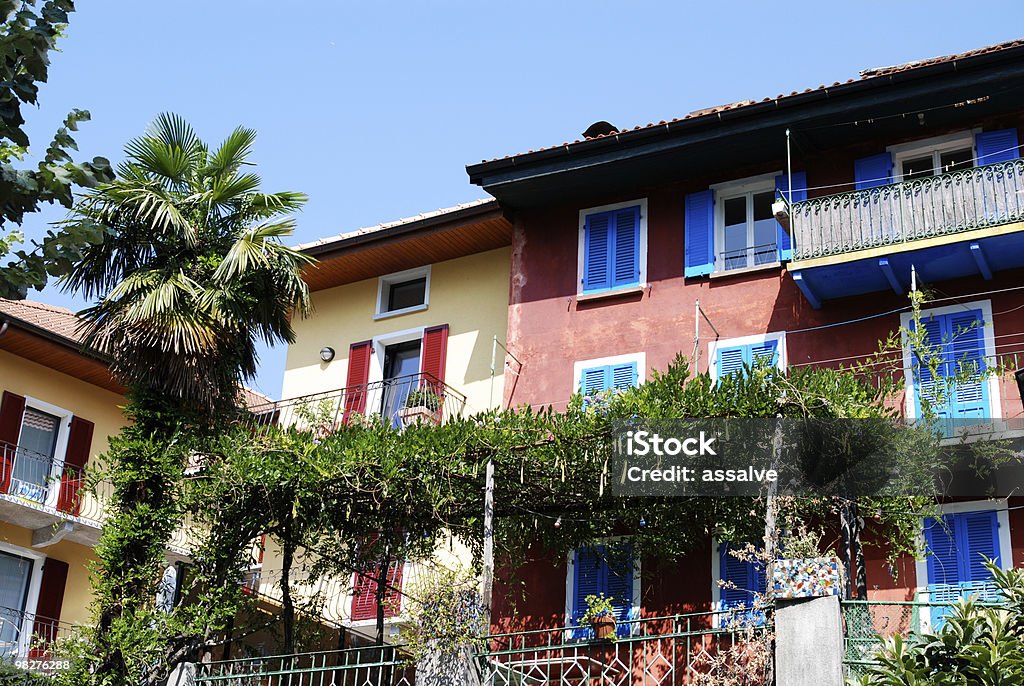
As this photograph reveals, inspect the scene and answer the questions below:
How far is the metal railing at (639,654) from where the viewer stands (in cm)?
1213

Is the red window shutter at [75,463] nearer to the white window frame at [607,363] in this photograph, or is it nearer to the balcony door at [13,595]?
the balcony door at [13,595]

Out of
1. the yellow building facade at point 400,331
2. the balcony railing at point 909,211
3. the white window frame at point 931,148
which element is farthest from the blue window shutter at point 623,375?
the white window frame at point 931,148

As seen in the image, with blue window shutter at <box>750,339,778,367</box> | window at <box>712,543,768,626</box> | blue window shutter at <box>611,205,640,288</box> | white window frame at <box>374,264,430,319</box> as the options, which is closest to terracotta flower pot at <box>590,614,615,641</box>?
window at <box>712,543,768,626</box>

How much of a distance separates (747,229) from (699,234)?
27.3 inches

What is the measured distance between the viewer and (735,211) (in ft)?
62.3

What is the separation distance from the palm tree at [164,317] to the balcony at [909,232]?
696 cm

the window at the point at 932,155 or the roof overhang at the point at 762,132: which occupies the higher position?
the roof overhang at the point at 762,132

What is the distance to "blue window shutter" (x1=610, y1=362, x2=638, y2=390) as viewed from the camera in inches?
720

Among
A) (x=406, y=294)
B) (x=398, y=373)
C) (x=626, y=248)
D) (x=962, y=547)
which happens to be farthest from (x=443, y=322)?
(x=962, y=547)

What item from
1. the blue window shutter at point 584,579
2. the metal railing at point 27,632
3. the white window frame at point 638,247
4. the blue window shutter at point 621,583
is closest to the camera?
the blue window shutter at point 621,583

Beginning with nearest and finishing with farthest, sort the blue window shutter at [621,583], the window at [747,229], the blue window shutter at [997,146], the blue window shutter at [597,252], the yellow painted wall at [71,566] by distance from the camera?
the blue window shutter at [621,583], the blue window shutter at [997,146], the window at [747,229], the blue window shutter at [597,252], the yellow painted wall at [71,566]

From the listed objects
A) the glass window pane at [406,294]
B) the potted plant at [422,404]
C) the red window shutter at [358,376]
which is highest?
the glass window pane at [406,294]

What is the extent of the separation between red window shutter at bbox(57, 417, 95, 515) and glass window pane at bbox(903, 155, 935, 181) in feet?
47.6

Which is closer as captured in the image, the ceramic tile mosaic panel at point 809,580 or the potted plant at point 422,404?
the ceramic tile mosaic panel at point 809,580
